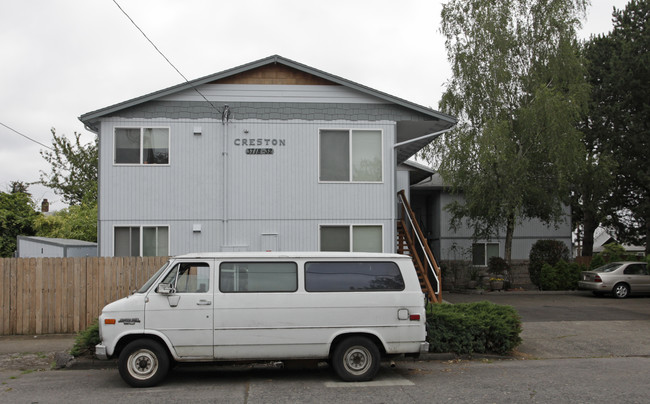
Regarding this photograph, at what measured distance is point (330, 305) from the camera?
9047 millimetres

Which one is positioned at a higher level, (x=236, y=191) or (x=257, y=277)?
(x=236, y=191)

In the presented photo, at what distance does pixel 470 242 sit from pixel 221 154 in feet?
54.7

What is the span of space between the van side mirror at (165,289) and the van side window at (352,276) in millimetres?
1937

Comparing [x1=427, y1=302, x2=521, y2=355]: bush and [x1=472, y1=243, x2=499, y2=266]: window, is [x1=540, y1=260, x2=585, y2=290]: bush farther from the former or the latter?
[x1=427, y1=302, x2=521, y2=355]: bush

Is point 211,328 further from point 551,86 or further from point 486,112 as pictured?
point 551,86

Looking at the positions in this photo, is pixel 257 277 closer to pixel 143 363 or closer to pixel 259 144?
pixel 143 363

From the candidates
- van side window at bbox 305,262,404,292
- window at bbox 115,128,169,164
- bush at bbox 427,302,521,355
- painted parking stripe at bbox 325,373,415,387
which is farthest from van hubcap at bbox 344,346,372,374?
window at bbox 115,128,169,164

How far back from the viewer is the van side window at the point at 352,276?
919cm

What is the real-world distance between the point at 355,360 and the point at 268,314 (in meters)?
1.45

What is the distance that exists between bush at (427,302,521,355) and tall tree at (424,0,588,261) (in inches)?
514

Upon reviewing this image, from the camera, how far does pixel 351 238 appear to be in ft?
50.8

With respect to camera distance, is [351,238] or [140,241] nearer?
[140,241]

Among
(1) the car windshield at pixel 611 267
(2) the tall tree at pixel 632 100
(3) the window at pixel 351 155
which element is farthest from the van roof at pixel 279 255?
(2) the tall tree at pixel 632 100

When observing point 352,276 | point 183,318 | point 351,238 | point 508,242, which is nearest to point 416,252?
point 351,238
